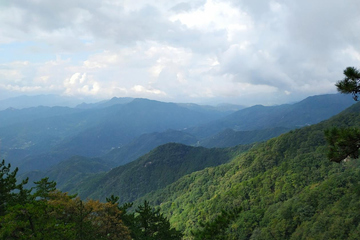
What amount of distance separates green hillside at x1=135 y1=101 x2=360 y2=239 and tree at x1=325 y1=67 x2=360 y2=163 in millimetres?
29733

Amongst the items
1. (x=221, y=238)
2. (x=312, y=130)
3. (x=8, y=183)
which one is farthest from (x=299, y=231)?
(x=312, y=130)

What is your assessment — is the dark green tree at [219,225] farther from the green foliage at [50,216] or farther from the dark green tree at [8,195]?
the dark green tree at [8,195]

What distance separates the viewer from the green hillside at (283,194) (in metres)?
64.3

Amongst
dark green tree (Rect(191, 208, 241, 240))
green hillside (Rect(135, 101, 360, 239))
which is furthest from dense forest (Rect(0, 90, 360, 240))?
green hillside (Rect(135, 101, 360, 239))

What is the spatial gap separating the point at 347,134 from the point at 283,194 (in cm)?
9595

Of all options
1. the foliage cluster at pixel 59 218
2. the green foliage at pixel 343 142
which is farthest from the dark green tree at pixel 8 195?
the green foliage at pixel 343 142

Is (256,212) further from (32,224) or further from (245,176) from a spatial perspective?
(32,224)

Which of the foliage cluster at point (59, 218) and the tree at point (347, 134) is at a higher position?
the tree at point (347, 134)

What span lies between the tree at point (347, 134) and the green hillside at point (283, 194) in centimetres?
2973

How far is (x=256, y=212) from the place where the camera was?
9088 cm

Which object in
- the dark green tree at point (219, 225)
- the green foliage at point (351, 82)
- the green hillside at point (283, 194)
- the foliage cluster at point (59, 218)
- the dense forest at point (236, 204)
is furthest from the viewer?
the green hillside at point (283, 194)

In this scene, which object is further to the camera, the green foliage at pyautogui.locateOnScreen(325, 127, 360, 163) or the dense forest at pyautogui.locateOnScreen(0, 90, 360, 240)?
the dense forest at pyautogui.locateOnScreen(0, 90, 360, 240)

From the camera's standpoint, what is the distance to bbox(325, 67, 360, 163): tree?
11266 mm

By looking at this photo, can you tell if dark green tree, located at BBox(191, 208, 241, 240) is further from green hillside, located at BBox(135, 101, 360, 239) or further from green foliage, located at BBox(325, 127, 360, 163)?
green hillside, located at BBox(135, 101, 360, 239)
